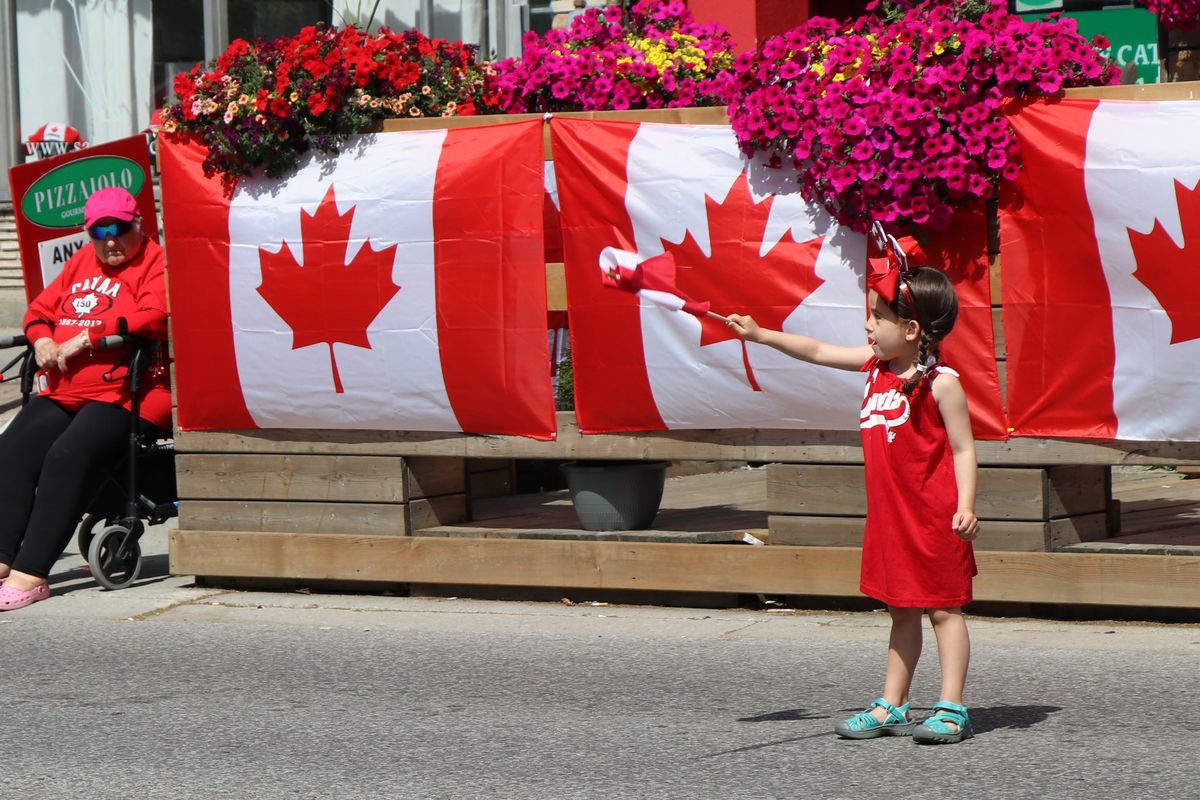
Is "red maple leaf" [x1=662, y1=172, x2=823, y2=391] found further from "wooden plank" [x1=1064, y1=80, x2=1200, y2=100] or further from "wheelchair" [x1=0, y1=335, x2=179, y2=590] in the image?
"wheelchair" [x1=0, y1=335, x2=179, y2=590]

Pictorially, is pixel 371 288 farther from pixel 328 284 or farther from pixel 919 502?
pixel 919 502

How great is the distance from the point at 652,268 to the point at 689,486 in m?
5.11

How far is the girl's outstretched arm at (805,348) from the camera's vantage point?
198 inches

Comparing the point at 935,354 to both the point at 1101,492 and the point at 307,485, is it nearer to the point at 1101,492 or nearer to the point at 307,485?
the point at 1101,492


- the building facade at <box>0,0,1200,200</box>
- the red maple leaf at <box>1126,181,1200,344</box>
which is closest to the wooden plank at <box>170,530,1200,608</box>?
the red maple leaf at <box>1126,181,1200,344</box>

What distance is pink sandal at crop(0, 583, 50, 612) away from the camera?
308 inches

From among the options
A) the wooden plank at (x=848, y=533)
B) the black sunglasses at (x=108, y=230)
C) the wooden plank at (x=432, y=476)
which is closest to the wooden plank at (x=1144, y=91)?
the wooden plank at (x=848, y=533)

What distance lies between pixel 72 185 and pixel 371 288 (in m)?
2.37

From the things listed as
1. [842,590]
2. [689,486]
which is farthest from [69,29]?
[842,590]

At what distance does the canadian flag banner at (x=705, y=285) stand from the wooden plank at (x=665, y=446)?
0.07 meters

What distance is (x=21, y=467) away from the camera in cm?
805

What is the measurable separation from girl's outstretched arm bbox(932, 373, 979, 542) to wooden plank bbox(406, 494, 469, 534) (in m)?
3.27

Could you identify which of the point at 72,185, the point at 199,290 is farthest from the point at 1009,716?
the point at 72,185

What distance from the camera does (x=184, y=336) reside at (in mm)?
7996
